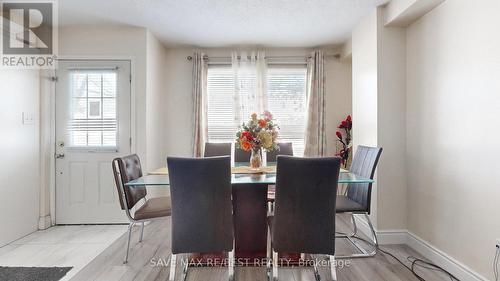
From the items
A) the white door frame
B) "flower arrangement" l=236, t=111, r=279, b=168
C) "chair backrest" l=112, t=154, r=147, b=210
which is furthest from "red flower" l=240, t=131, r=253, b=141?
the white door frame

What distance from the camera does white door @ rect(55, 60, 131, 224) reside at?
3.28 m

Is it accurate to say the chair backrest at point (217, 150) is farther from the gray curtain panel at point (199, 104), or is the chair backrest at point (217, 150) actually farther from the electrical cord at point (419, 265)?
the electrical cord at point (419, 265)

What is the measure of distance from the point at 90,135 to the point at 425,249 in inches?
155

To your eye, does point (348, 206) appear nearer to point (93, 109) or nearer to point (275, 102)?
point (275, 102)

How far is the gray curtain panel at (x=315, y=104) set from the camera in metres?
4.01

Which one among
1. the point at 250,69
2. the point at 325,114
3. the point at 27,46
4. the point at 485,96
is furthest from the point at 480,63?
the point at 27,46

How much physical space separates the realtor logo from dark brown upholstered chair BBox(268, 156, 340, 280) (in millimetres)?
3123

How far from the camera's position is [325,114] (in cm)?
405

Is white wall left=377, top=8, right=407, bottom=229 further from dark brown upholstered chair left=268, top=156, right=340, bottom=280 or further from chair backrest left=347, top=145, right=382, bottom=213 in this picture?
dark brown upholstered chair left=268, top=156, right=340, bottom=280

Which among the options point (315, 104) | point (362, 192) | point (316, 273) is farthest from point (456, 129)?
point (315, 104)

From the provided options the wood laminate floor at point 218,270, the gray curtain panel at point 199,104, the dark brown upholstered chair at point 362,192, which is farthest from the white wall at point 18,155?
the dark brown upholstered chair at point 362,192

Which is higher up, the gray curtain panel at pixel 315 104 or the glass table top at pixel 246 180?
the gray curtain panel at pixel 315 104

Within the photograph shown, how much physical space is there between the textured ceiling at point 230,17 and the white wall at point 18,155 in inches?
36.8

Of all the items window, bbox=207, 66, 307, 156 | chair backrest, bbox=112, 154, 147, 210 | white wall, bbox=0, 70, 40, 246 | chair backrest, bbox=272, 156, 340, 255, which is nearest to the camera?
chair backrest, bbox=272, 156, 340, 255
